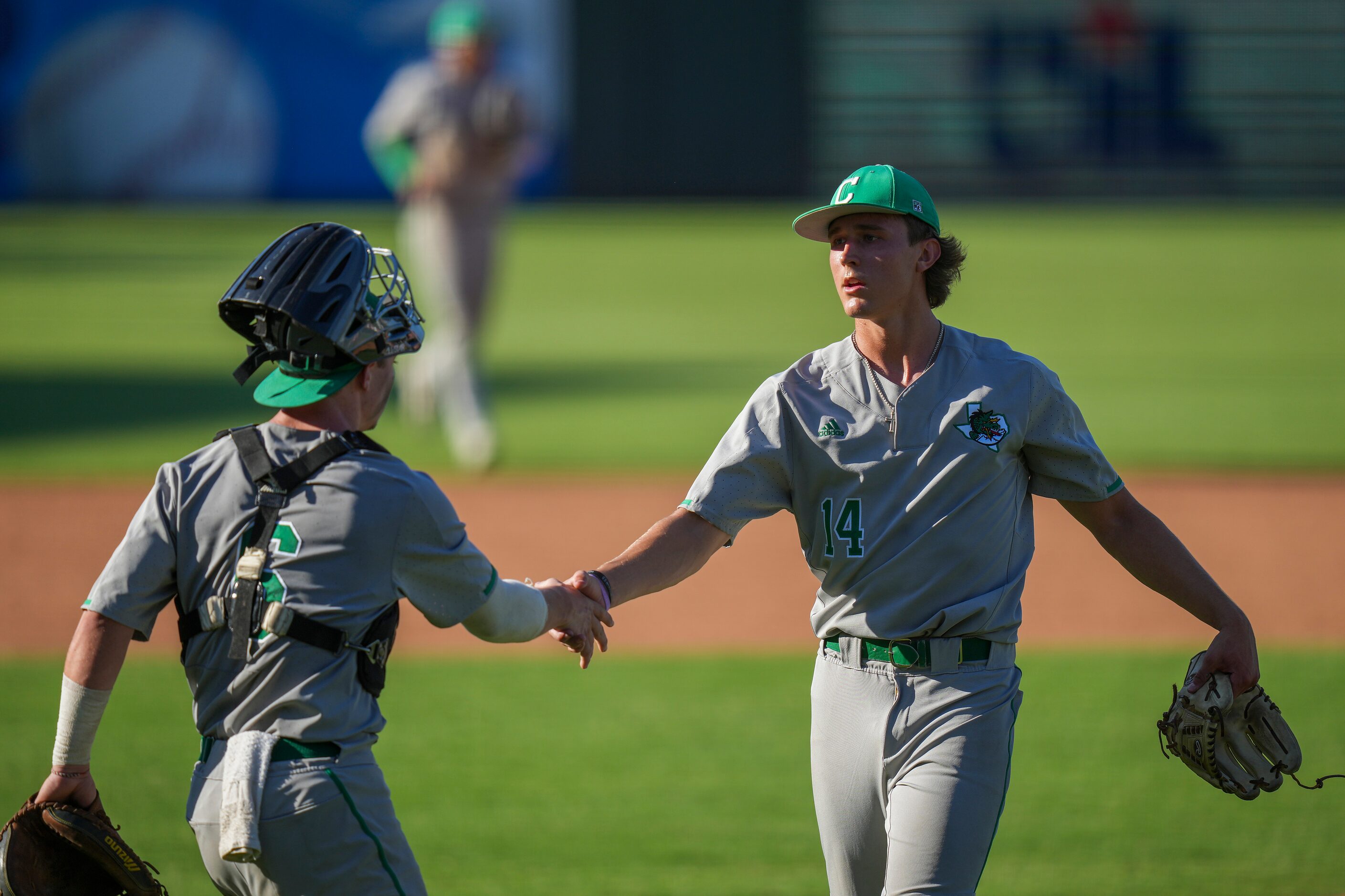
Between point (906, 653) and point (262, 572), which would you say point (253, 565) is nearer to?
point (262, 572)

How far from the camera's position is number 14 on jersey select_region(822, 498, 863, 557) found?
11.3 ft

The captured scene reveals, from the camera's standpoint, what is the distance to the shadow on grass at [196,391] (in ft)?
44.6

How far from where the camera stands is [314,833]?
2.80m

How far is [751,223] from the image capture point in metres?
34.0

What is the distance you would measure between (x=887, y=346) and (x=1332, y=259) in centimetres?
2538

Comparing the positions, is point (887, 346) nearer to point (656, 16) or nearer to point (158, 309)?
point (158, 309)

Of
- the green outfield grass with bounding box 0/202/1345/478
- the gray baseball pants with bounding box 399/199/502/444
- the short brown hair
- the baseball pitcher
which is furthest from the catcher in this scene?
the green outfield grass with bounding box 0/202/1345/478

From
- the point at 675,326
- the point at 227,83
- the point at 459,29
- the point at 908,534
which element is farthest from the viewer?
the point at 227,83

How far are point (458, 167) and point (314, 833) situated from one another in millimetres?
8905

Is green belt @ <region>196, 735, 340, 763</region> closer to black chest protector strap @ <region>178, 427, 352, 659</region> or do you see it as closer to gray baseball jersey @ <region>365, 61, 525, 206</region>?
black chest protector strap @ <region>178, 427, 352, 659</region>

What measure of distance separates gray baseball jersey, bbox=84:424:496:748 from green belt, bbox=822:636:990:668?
1027 mm

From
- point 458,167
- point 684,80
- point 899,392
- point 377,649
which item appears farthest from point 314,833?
point 684,80

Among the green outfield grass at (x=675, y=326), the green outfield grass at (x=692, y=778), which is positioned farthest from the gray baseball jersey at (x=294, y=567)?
the green outfield grass at (x=675, y=326)

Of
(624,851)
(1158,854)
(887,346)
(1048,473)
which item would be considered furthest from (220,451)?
(1158,854)
